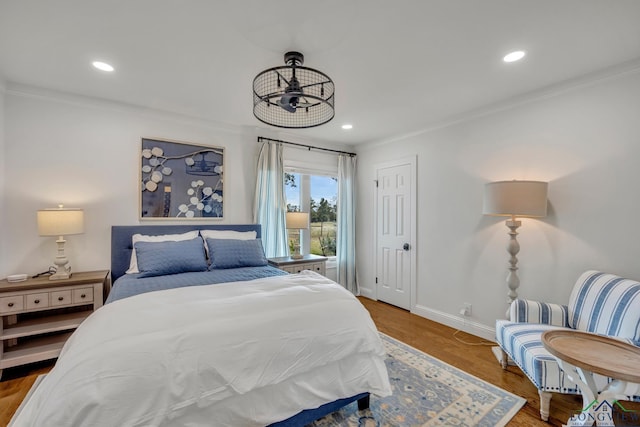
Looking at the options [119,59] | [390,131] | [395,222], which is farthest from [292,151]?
[119,59]

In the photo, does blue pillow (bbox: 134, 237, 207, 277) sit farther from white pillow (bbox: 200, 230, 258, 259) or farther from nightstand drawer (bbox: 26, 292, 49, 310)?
→ nightstand drawer (bbox: 26, 292, 49, 310)

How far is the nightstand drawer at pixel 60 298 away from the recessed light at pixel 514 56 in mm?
4199

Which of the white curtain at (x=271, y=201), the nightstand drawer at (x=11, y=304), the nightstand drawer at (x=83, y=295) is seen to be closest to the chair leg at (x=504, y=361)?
the white curtain at (x=271, y=201)

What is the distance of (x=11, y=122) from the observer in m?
2.70

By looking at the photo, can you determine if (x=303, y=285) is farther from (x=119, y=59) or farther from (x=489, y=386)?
(x=119, y=59)

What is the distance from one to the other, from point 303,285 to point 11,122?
3.19 metres

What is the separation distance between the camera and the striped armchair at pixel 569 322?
1.86 m

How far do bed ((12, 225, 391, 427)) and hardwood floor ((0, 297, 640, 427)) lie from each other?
1.10m

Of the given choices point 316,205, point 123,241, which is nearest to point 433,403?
point 316,205

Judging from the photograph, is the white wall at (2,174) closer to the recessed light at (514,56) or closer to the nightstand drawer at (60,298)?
the nightstand drawer at (60,298)

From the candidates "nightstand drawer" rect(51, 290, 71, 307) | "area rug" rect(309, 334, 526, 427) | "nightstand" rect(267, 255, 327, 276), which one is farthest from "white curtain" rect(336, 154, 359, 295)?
"nightstand drawer" rect(51, 290, 71, 307)

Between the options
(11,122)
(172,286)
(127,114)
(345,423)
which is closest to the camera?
(345,423)

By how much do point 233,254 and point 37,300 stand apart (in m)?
1.65

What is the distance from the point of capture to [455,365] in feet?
8.57
